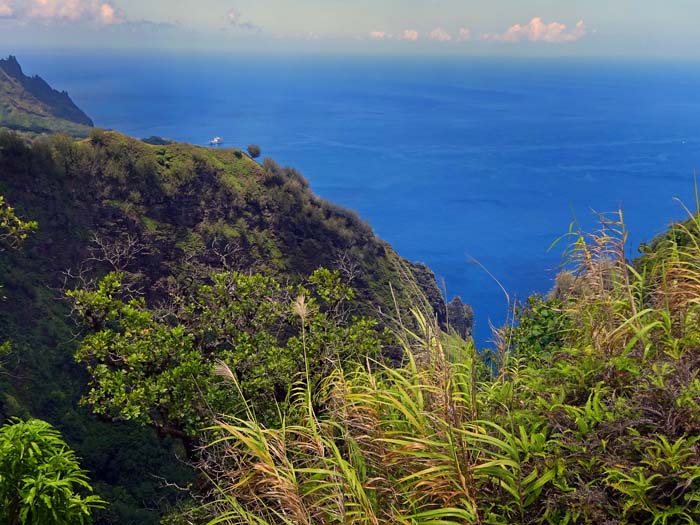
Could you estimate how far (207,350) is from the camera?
22.4ft

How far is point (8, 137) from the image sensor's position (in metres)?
27.6

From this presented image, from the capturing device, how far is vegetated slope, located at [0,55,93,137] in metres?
69.4

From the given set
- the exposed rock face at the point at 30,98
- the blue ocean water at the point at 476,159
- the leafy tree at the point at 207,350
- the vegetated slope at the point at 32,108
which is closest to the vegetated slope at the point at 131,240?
the leafy tree at the point at 207,350

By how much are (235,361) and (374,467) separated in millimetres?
3470

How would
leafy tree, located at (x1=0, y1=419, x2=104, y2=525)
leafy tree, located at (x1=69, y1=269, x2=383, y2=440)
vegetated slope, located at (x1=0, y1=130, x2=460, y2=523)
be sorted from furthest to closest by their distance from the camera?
vegetated slope, located at (x1=0, y1=130, x2=460, y2=523)
leafy tree, located at (x1=69, y1=269, x2=383, y2=440)
leafy tree, located at (x1=0, y1=419, x2=104, y2=525)

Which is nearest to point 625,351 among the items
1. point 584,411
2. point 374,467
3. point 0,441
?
point 584,411

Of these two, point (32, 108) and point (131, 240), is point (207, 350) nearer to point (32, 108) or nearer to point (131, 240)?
point (131, 240)

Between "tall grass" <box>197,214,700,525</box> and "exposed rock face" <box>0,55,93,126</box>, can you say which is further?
"exposed rock face" <box>0,55,93,126</box>

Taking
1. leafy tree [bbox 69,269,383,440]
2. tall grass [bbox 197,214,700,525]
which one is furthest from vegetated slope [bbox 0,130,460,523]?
tall grass [bbox 197,214,700,525]

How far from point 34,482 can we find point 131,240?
62.0 ft

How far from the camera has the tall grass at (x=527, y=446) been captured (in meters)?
2.17

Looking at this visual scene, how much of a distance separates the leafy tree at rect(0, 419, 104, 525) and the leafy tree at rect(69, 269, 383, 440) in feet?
6.58

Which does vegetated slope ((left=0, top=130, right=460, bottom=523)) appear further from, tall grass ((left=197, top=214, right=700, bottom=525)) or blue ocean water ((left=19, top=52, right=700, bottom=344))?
tall grass ((left=197, top=214, right=700, bottom=525))

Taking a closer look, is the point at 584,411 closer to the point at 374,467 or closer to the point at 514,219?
the point at 374,467
